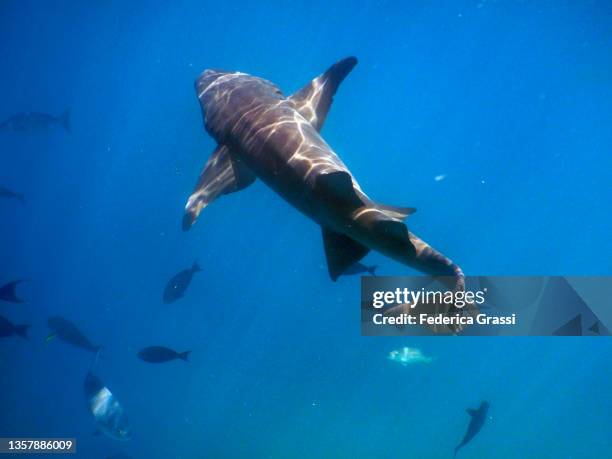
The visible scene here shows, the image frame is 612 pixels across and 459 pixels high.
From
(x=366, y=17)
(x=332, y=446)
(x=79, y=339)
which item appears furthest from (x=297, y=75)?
(x=79, y=339)

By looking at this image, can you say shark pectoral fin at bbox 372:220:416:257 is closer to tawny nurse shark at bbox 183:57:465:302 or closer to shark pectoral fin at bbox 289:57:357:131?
tawny nurse shark at bbox 183:57:465:302

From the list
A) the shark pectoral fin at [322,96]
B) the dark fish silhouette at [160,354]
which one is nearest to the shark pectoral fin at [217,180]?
the shark pectoral fin at [322,96]

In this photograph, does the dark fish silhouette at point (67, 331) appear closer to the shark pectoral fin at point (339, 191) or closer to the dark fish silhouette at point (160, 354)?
the dark fish silhouette at point (160, 354)

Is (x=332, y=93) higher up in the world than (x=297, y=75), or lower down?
lower down

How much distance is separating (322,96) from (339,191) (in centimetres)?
205

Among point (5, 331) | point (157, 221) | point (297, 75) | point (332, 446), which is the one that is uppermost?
point (297, 75)

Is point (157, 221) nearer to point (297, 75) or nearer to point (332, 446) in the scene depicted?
point (297, 75)

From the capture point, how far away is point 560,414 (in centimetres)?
7588

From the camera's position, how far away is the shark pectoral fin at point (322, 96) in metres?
5.58

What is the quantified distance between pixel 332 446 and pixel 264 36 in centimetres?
2958

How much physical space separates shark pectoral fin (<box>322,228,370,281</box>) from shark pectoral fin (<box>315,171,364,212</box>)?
0.66 metres

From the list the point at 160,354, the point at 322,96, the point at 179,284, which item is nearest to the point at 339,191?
the point at 322,96

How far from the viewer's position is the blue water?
26375 mm

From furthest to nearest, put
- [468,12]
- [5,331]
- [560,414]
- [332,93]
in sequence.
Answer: [560,414] → [468,12] → [5,331] → [332,93]
